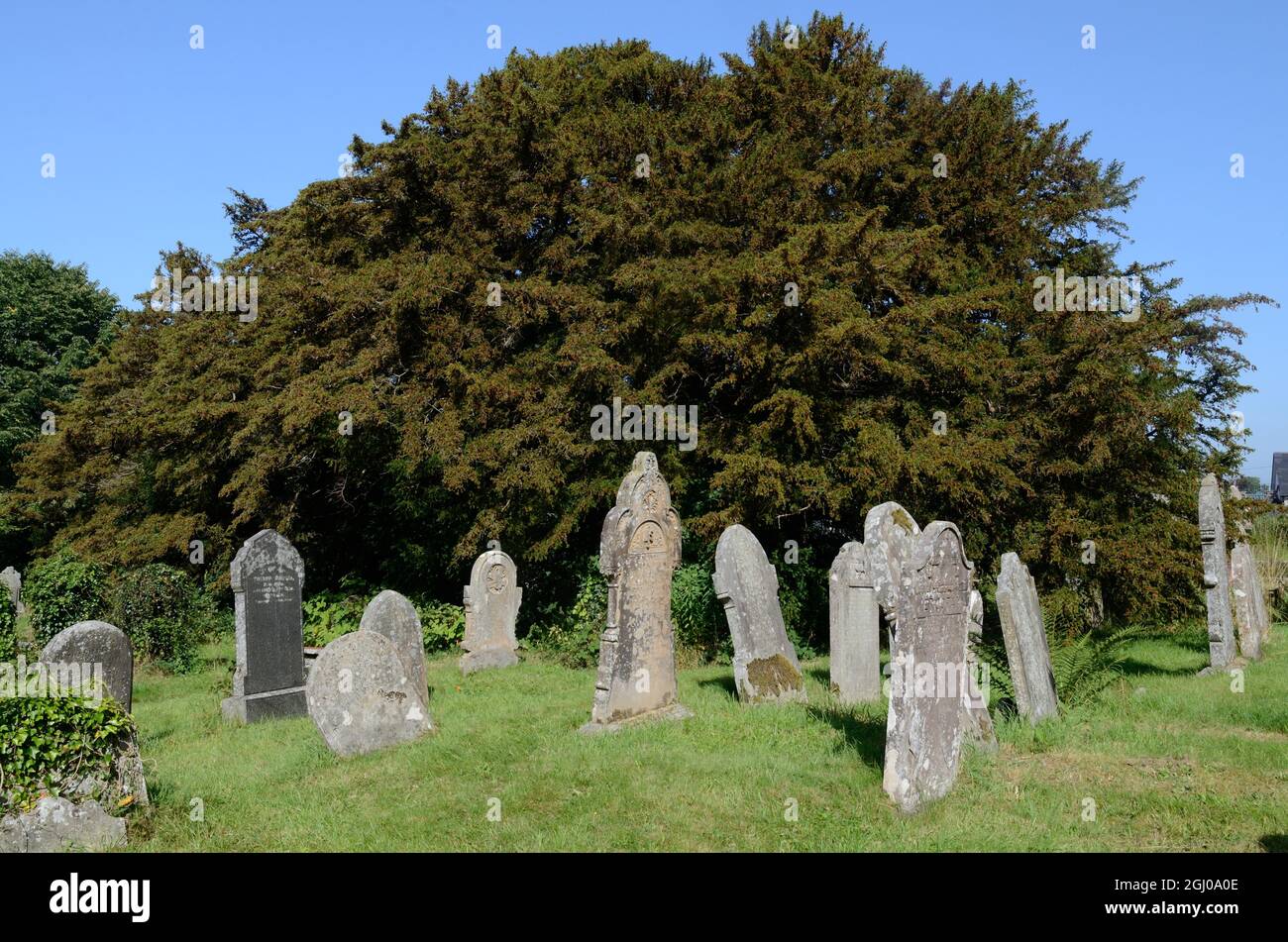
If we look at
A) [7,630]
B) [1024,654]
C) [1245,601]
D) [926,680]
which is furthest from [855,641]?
[7,630]

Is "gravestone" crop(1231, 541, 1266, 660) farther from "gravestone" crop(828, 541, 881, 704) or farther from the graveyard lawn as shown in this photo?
"gravestone" crop(828, 541, 881, 704)

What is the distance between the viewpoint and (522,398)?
16219 millimetres

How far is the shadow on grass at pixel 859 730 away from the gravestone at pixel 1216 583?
5.15 metres

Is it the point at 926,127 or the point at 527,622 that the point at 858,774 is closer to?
the point at 527,622

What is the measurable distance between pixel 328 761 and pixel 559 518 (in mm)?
8797

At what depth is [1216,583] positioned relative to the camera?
36.2 feet

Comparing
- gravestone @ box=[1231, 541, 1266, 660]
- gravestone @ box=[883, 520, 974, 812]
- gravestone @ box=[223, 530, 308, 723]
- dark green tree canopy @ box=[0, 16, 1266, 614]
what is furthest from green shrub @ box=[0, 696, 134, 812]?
gravestone @ box=[1231, 541, 1266, 660]

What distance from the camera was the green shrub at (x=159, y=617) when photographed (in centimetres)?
1553

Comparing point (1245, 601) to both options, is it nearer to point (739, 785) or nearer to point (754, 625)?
point (754, 625)

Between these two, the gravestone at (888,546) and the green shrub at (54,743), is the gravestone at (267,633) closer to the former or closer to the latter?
the green shrub at (54,743)

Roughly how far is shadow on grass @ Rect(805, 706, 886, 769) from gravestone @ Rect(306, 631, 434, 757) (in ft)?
12.9

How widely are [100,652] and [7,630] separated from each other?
194 inches

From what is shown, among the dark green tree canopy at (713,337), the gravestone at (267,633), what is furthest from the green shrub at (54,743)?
the dark green tree canopy at (713,337)

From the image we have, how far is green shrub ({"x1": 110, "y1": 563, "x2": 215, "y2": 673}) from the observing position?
51.0 feet
